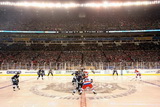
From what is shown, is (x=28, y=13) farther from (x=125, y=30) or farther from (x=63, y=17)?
(x=125, y=30)

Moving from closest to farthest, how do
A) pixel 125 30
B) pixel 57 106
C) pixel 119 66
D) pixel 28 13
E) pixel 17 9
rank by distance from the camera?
pixel 57 106 < pixel 119 66 < pixel 125 30 < pixel 17 9 < pixel 28 13

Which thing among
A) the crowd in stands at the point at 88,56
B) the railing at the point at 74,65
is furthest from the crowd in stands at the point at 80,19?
the railing at the point at 74,65

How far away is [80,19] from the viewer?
3753 cm

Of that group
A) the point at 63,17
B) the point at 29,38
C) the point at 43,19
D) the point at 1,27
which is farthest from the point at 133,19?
the point at 1,27

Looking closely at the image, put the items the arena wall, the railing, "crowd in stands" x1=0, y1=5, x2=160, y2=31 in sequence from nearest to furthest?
the railing, the arena wall, "crowd in stands" x1=0, y1=5, x2=160, y2=31

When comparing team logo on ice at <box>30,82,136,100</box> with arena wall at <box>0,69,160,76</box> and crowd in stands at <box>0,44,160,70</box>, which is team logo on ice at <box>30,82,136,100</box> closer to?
arena wall at <box>0,69,160,76</box>

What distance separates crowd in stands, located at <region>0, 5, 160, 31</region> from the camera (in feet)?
111

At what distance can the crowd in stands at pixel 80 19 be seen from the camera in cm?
3381

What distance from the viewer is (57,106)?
6.42 metres

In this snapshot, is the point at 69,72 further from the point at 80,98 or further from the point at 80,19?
the point at 80,19

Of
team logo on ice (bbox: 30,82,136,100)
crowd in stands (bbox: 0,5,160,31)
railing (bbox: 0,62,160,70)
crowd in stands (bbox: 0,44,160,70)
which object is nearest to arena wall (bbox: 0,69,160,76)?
railing (bbox: 0,62,160,70)

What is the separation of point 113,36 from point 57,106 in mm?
32237

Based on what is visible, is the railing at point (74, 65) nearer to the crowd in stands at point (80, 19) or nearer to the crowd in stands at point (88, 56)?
the crowd in stands at point (88, 56)

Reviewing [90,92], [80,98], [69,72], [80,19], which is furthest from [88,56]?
[80,98]
